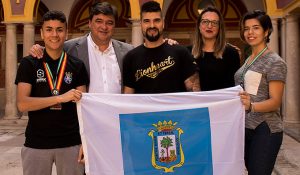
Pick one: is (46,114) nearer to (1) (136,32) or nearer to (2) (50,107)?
(2) (50,107)

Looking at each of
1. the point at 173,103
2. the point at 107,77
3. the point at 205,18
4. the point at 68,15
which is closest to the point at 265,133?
the point at 173,103

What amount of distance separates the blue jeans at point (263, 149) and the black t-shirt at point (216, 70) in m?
0.56

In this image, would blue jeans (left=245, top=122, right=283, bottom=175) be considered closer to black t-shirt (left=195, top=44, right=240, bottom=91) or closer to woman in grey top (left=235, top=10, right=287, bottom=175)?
woman in grey top (left=235, top=10, right=287, bottom=175)

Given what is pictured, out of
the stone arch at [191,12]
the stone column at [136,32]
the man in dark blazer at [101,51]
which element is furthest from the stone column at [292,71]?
the man in dark blazer at [101,51]

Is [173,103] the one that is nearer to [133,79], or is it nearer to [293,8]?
[133,79]

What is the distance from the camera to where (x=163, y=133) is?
322 cm

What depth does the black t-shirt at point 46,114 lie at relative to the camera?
3.12 meters

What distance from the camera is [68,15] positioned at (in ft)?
47.4

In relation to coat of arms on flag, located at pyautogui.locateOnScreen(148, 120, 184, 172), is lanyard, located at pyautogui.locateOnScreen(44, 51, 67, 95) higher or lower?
higher

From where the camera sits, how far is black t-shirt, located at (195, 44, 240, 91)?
347cm

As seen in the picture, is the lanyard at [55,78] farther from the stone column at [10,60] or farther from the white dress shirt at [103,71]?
the stone column at [10,60]

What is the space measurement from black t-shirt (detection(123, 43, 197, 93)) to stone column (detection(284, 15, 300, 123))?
288 inches

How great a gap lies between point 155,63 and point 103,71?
0.51m

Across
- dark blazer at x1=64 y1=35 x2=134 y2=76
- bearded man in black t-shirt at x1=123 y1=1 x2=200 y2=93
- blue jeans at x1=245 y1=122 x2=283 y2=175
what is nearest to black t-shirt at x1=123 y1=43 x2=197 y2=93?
bearded man in black t-shirt at x1=123 y1=1 x2=200 y2=93
